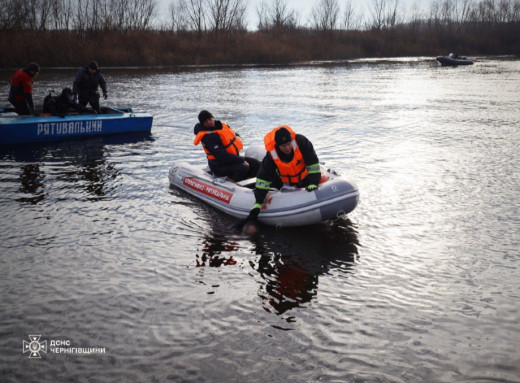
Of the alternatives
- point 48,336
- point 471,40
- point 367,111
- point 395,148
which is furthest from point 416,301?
point 471,40

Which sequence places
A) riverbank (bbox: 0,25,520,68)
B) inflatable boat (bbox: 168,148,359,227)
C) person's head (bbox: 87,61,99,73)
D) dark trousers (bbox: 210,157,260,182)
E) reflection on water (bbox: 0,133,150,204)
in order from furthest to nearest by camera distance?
1. riverbank (bbox: 0,25,520,68)
2. person's head (bbox: 87,61,99,73)
3. reflection on water (bbox: 0,133,150,204)
4. dark trousers (bbox: 210,157,260,182)
5. inflatable boat (bbox: 168,148,359,227)

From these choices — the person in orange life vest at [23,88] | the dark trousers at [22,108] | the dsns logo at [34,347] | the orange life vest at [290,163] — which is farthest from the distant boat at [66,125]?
the dsns logo at [34,347]

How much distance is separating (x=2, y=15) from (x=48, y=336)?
3868 centimetres

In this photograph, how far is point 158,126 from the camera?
48.2ft

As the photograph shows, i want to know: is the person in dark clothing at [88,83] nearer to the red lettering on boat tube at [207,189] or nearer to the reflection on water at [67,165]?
the reflection on water at [67,165]

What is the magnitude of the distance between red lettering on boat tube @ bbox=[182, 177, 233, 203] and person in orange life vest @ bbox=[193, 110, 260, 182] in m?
0.30

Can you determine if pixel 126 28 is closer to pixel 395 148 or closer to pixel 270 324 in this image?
pixel 395 148

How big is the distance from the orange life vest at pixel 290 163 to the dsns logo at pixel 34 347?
3524mm

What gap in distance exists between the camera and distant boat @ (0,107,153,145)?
11.6 meters

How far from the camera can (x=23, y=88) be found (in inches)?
461

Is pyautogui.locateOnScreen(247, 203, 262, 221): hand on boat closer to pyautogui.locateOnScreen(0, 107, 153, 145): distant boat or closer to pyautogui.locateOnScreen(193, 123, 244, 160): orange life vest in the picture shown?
pyautogui.locateOnScreen(193, 123, 244, 160): orange life vest

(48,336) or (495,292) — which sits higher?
(495,292)

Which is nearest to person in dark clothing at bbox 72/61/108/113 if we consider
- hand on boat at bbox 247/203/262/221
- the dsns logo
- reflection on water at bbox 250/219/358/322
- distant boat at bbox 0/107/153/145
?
distant boat at bbox 0/107/153/145

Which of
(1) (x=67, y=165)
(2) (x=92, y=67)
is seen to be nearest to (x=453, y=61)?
(2) (x=92, y=67)
